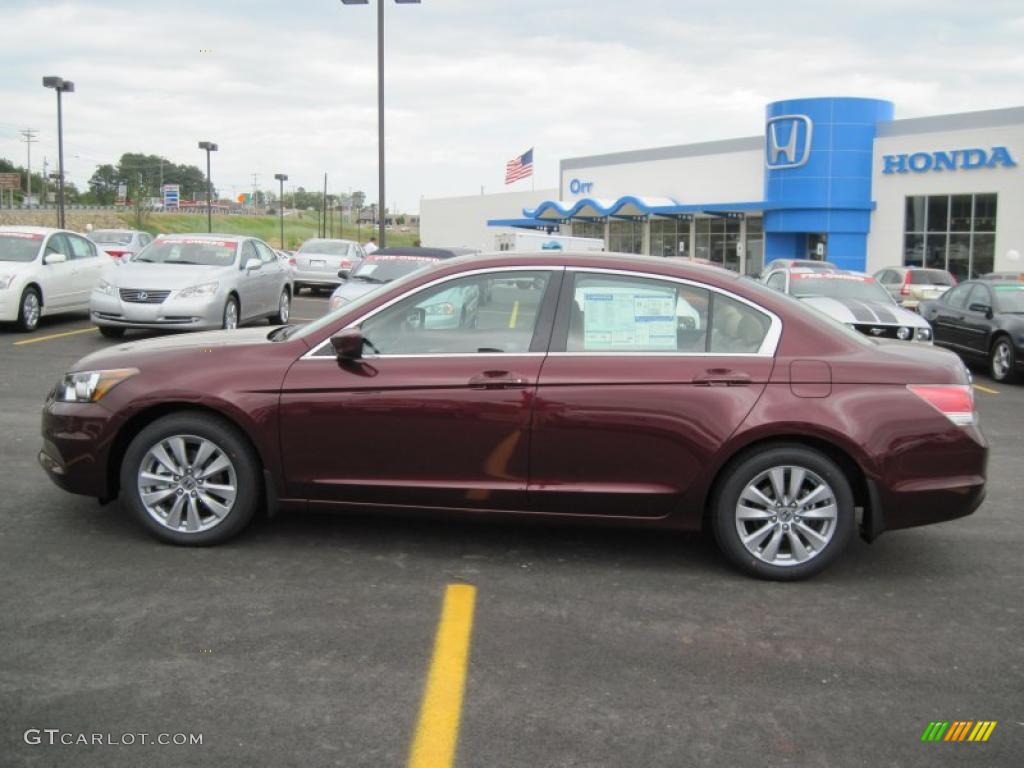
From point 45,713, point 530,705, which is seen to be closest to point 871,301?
point 530,705

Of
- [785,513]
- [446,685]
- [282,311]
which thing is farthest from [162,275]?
[446,685]

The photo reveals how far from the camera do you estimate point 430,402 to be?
195 inches

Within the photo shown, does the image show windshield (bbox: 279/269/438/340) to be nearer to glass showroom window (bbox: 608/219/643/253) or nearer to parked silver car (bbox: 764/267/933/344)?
parked silver car (bbox: 764/267/933/344)

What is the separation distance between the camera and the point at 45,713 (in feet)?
11.3

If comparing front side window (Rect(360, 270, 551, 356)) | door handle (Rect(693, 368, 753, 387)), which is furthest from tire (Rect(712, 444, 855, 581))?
front side window (Rect(360, 270, 551, 356))

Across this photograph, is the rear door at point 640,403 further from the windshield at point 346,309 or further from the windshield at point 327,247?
the windshield at point 327,247

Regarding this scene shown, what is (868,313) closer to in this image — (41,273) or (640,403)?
(640,403)

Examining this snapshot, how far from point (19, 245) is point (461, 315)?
12365mm

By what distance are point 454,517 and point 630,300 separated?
1.40m

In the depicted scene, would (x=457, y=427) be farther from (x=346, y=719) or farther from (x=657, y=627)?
(x=346, y=719)

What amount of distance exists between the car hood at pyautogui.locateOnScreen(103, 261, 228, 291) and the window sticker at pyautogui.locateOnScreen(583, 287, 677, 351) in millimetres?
9831

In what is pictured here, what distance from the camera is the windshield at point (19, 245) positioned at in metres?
15.0

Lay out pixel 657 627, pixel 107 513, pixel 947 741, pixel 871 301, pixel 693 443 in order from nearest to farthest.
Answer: pixel 947 741
pixel 657 627
pixel 693 443
pixel 107 513
pixel 871 301

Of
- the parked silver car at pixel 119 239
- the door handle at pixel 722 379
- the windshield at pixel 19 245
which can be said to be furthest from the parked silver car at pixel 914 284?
the door handle at pixel 722 379
